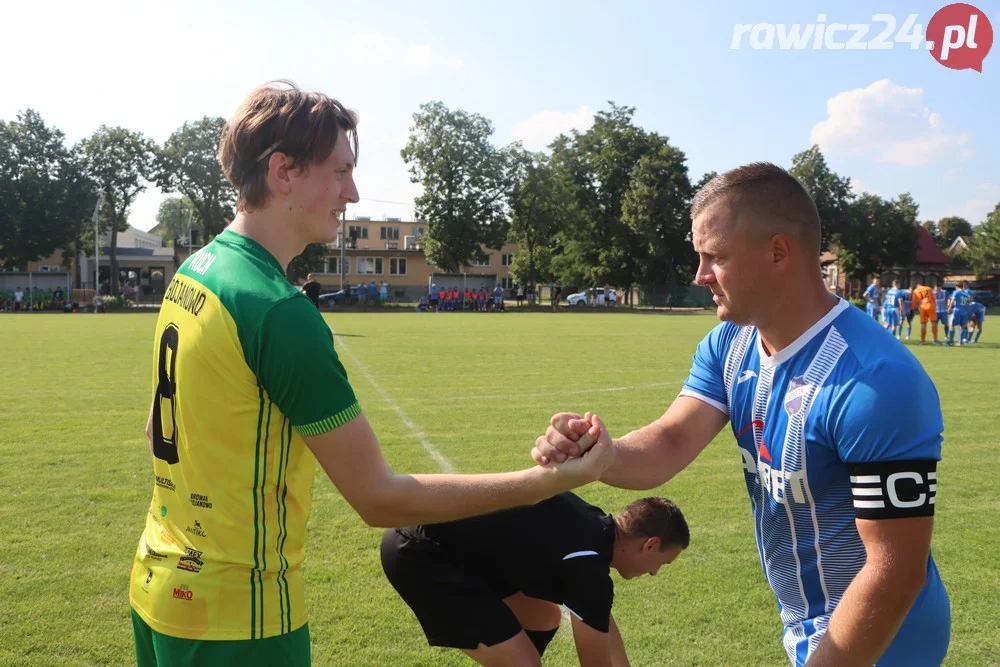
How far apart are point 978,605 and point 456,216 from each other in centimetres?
6308

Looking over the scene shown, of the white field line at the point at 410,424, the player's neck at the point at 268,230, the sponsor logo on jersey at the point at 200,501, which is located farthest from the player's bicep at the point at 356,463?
the white field line at the point at 410,424

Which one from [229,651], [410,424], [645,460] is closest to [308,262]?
[410,424]

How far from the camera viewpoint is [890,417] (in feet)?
6.23

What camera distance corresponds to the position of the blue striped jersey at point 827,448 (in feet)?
6.28

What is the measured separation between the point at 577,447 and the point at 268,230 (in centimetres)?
113

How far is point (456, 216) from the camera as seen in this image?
6656cm

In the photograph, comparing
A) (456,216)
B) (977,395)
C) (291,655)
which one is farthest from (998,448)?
(456,216)

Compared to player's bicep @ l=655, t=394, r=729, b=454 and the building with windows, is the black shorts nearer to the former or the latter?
player's bicep @ l=655, t=394, r=729, b=454

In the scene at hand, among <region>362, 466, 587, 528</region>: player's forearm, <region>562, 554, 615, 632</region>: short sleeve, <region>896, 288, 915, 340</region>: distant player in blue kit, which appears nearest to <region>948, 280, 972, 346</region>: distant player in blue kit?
<region>896, 288, 915, 340</region>: distant player in blue kit

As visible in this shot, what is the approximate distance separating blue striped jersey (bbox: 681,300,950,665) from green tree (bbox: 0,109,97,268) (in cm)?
6971

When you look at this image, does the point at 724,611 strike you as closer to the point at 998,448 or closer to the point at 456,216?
the point at 998,448

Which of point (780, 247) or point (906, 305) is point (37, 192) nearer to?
point (906, 305)

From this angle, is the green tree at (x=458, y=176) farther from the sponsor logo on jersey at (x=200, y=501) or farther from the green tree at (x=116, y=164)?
the sponsor logo on jersey at (x=200, y=501)

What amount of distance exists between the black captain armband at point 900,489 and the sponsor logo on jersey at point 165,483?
70.6 inches
